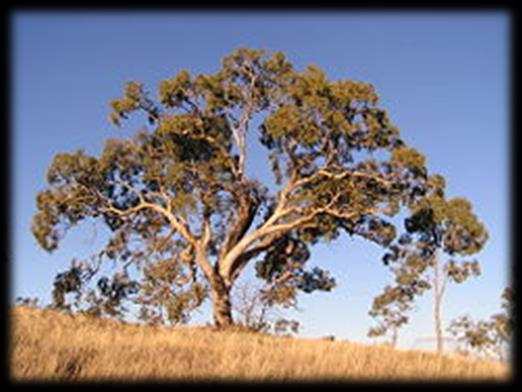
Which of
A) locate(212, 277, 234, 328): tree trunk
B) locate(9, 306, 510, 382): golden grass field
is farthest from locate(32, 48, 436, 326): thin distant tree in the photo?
locate(9, 306, 510, 382): golden grass field

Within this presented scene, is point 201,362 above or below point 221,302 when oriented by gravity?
above

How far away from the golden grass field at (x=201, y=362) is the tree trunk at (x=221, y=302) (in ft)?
37.3

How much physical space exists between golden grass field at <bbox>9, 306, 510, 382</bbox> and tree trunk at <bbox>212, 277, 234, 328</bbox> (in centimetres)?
1136

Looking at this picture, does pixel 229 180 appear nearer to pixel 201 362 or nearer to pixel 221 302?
pixel 221 302

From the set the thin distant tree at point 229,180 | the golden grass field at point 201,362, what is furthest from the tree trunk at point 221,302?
the golden grass field at point 201,362

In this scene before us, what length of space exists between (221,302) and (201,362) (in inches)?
542

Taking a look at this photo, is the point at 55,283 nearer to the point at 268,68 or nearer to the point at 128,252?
the point at 128,252

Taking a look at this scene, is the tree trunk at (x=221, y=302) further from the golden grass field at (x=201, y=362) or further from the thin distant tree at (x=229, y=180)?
the golden grass field at (x=201, y=362)

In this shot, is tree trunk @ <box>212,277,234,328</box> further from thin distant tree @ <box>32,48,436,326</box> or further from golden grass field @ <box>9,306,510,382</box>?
golden grass field @ <box>9,306,510,382</box>

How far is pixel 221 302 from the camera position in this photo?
21812 mm

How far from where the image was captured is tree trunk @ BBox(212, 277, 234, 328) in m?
21.8

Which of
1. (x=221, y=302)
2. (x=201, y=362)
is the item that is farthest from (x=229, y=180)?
(x=201, y=362)

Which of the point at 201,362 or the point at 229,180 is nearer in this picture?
the point at 201,362
